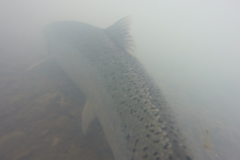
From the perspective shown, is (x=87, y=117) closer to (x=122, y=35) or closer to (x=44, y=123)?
(x=44, y=123)

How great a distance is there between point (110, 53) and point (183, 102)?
4.59 m

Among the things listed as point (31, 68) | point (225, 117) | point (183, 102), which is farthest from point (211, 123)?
point (31, 68)

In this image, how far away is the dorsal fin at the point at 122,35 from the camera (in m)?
3.19

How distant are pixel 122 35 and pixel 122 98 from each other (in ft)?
6.00

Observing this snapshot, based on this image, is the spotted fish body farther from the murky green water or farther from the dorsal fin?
the murky green water

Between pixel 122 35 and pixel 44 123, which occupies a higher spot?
pixel 122 35

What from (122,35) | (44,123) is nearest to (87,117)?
(44,123)

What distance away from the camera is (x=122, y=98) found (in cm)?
215

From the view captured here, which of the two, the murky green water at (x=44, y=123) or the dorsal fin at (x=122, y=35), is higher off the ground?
the dorsal fin at (x=122, y=35)

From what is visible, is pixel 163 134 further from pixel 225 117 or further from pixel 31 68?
pixel 225 117

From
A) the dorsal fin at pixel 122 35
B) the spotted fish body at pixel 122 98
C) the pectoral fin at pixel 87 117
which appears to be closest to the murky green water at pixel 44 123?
the pectoral fin at pixel 87 117

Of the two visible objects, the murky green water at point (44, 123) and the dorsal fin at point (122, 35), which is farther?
the dorsal fin at point (122, 35)

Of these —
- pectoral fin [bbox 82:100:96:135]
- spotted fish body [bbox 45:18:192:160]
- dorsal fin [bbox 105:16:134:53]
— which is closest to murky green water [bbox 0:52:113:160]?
pectoral fin [bbox 82:100:96:135]

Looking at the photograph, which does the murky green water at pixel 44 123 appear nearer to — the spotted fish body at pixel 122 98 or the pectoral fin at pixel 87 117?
the pectoral fin at pixel 87 117
